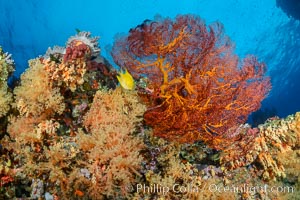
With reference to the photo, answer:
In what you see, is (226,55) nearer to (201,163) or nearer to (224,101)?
(224,101)

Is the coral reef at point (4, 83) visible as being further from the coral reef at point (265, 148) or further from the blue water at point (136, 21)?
the blue water at point (136, 21)

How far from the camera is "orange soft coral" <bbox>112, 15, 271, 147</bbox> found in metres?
4.75

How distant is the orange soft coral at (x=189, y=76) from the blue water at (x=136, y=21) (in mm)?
26958

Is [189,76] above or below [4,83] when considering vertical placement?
above

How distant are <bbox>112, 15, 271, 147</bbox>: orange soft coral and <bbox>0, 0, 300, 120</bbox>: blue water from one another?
26958 mm

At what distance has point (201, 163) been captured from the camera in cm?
514

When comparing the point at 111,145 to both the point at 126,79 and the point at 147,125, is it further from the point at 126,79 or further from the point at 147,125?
the point at 147,125

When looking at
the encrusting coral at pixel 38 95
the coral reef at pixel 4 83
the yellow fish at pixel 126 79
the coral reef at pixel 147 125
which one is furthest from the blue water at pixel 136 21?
the yellow fish at pixel 126 79

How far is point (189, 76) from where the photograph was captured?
15.8 feet

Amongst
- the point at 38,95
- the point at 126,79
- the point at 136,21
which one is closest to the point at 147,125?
the point at 126,79

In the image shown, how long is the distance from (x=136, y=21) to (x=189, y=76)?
31011 millimetres

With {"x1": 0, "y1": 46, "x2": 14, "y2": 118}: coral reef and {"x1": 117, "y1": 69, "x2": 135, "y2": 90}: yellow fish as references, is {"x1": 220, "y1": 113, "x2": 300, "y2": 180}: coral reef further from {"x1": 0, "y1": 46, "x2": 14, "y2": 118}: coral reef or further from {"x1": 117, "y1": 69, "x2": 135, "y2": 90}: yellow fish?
{"x1": 0, "y1": 46, "x2": 14, "y2": 118}: coral reef

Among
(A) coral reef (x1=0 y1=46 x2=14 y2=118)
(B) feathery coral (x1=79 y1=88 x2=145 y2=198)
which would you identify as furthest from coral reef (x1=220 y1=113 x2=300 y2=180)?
(A) coral reef (x1=0 y1=46 x2=14 y2=118)

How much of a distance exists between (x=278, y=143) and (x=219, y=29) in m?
2.82
